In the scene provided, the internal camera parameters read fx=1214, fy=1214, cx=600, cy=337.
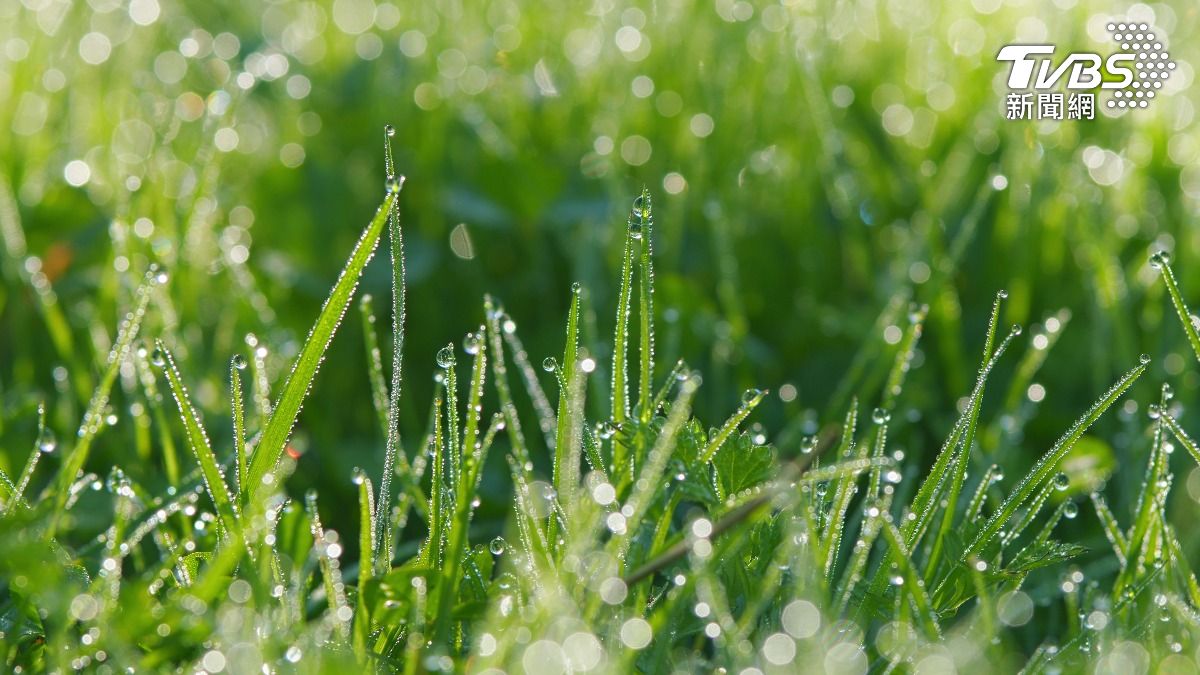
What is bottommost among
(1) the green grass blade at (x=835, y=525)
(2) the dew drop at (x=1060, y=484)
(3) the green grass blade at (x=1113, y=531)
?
(3) the green grass blade at (x=1113, y=531)

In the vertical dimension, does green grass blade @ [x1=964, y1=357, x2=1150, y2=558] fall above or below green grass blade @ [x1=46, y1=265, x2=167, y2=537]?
below

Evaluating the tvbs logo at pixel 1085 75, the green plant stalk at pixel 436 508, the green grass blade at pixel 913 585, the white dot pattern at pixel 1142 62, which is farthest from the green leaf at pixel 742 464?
the white dot pattern at pixel 1142 62

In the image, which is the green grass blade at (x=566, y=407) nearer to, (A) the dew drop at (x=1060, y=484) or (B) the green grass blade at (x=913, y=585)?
(B) the green grass blade at (x=913, y=585)

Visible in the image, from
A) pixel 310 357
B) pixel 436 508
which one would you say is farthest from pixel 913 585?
pixel 310 357

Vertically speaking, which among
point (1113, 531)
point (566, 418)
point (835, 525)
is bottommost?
point (1113, 531)

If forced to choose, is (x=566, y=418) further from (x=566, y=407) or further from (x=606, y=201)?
(x=606, y=201)

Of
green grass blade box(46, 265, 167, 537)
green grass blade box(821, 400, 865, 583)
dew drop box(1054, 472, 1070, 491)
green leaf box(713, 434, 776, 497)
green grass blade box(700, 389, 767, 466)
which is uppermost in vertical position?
green grass blade box(46, 265, 167, 537)

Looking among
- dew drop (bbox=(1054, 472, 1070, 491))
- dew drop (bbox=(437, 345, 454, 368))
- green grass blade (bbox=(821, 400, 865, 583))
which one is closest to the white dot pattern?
dew drop (bbox=(1054, 472, 1070, 491))

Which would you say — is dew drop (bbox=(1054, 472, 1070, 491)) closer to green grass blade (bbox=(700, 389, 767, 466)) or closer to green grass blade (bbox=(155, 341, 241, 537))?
green grass blade (bbox=(700, 389, 767, 466))
